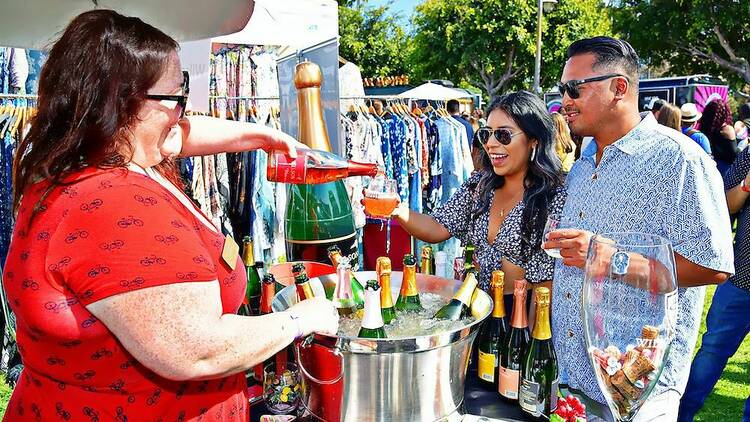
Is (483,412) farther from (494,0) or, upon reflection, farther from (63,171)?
(494,0)

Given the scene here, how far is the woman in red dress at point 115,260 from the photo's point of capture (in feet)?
3.26

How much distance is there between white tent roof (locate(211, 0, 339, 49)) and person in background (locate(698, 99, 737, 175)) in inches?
203

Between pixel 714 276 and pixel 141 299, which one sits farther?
pixel 714 276

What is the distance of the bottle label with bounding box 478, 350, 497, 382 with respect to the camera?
1.64 m

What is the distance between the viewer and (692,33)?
20.7 meters

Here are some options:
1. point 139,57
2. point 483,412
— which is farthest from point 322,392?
point 139,57

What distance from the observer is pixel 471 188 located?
2.59 m

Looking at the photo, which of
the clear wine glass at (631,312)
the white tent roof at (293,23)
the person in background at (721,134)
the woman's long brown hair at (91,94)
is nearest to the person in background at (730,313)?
the white tent roof at (293,23)

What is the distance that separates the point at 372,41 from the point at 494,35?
215 inches

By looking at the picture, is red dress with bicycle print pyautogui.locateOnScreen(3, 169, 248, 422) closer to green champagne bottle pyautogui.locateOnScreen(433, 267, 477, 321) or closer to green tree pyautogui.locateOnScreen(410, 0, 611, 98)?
green champagne bottle pyautogui.locateOnScreen(433, 267, 477, 321)

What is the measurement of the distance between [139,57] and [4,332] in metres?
3.75

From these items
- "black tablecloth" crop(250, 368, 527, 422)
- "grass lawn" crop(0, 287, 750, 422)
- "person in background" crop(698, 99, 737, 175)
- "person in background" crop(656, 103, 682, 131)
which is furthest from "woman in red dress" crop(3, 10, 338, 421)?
"person in background" crop(698, 99, 737, 175)

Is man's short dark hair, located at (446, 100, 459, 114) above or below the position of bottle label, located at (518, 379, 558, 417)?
above

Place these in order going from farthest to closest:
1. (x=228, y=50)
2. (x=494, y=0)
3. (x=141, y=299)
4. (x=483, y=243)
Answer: (x=494, y=0), (x=228, y=50), (x=483, y=243), (x=141, y=299)
